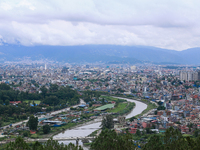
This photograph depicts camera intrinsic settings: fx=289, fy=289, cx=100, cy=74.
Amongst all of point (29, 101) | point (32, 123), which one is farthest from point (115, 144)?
point (29, 101)

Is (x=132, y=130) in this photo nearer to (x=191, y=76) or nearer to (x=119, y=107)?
(x=119, y=107)

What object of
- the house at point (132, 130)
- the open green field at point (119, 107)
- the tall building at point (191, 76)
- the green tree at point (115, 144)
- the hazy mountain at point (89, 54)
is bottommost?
the open green field at point (119, 107)

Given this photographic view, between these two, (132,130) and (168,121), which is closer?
(132,130)

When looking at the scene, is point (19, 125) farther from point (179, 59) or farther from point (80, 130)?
point (179, 59)

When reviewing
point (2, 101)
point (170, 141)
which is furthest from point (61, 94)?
point (170, 141)

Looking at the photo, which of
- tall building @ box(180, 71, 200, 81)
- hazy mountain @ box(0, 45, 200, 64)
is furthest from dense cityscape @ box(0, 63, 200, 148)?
hazy mountain @ box(0, 45, 200, 64)

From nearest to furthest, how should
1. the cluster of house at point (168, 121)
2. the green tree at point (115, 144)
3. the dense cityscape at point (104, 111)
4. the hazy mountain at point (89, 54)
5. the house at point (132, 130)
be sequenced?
the green tree at point (115, 144)
the house at point (132, 130)
the cluster of house at point (168, 121)
the dense cityscape at point (104, 111)
the hazy mountain at point (89, 54)

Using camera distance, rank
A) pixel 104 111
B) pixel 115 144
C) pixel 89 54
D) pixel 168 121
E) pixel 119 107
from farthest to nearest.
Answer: pixel 89 54 < pixel 119 107 < pixel 104 111 < pixel 168 121 < pixel 115 144

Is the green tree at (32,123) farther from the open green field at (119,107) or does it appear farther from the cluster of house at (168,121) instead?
the open green field at (119,107)

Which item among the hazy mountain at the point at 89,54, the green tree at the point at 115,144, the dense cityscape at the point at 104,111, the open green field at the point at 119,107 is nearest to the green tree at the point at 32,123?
the dense cityscape at the point at 104,111
